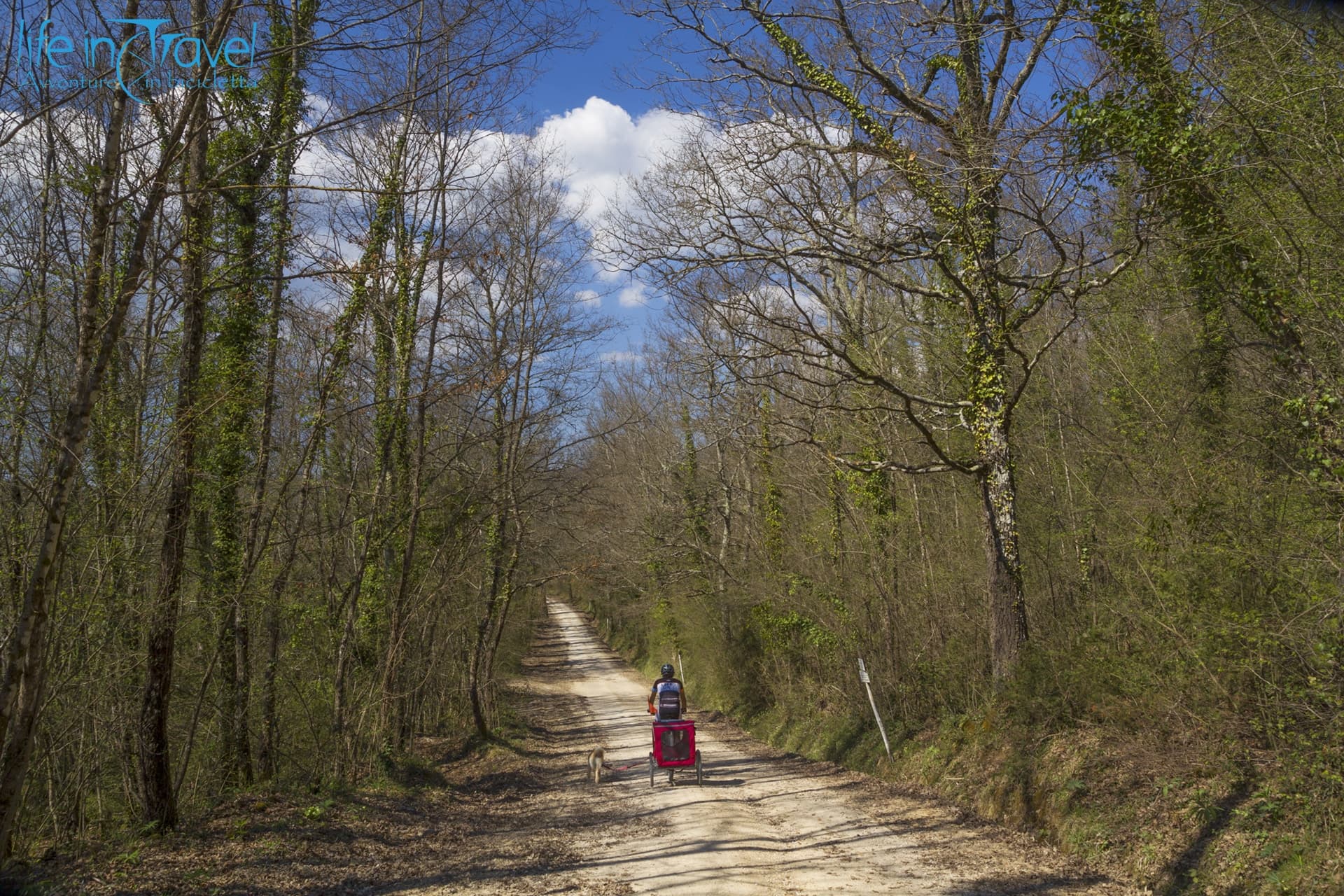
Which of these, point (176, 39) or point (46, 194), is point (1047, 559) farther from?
point (46, 194)

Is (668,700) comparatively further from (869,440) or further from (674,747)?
(869,440)

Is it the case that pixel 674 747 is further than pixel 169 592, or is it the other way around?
pixel 674 747

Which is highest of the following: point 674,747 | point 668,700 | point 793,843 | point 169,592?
point 169,592

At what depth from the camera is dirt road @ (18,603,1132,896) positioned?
690 cm

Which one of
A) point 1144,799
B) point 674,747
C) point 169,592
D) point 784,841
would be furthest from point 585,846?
point 1144,799

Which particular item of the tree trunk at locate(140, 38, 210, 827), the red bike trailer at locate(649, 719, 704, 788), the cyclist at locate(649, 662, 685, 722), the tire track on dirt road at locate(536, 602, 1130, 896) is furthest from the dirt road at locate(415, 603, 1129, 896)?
the tree trunk at locate(140, 38, 210, 827)

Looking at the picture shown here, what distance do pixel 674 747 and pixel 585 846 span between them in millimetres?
3575

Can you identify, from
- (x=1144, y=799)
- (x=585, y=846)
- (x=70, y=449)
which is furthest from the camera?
(x=585, y=846)

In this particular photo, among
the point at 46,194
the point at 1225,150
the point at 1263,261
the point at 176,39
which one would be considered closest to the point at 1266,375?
the point at 1263,261

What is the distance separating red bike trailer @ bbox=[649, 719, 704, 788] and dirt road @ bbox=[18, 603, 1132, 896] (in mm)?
362

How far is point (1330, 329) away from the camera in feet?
21.5

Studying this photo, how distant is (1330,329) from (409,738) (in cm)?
1581

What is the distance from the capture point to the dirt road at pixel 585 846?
6898mm

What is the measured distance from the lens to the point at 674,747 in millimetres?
12445
